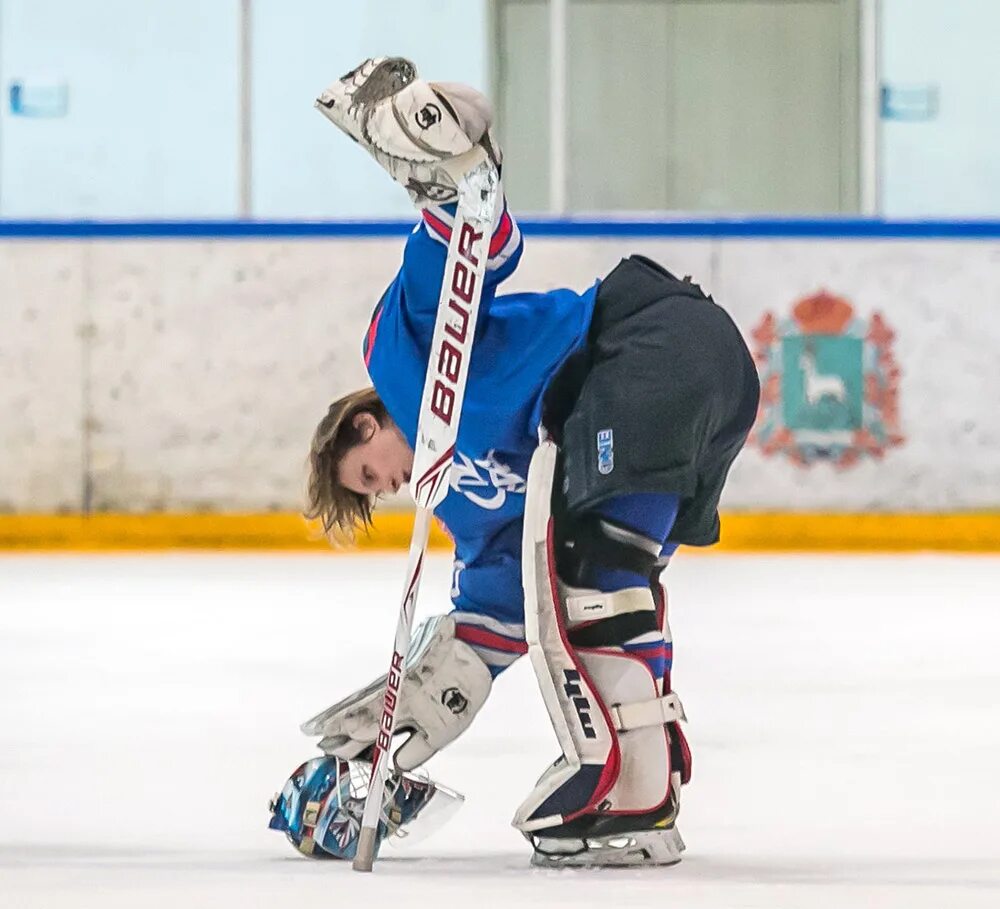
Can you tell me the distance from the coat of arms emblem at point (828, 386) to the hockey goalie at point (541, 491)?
9.60 ft

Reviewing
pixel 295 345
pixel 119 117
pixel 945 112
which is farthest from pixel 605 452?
Result: pixel 119 117

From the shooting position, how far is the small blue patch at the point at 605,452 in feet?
4.80

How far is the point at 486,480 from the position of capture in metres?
1.59

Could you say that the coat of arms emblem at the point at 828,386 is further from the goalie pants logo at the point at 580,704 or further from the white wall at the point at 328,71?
the goalie pants logo at the point at 580,704

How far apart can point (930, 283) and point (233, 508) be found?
1.86 metres

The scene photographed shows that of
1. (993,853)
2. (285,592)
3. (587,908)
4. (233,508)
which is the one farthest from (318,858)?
(233,508)

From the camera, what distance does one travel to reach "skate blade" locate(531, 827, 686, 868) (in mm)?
1444

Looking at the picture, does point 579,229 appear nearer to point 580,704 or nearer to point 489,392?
point 489,392

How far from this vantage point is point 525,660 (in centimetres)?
289

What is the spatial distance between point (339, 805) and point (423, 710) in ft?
0.37

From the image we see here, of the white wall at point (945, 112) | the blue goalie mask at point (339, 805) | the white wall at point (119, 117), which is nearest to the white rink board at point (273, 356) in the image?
the white wall at point (945, 112)

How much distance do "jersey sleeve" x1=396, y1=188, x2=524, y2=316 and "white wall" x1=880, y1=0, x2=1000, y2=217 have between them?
11.6 ft

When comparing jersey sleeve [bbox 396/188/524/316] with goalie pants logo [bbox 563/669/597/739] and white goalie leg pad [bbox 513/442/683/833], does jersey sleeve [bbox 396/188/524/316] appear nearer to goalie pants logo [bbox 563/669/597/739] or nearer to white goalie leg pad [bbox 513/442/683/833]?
white goalie leg pad [bbox 513/442/683/833]

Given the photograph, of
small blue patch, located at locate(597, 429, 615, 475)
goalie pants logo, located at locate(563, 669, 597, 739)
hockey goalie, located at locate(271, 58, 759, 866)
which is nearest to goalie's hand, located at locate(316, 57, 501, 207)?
hockey goalie, located at locate(271, 58, 759, 866)
